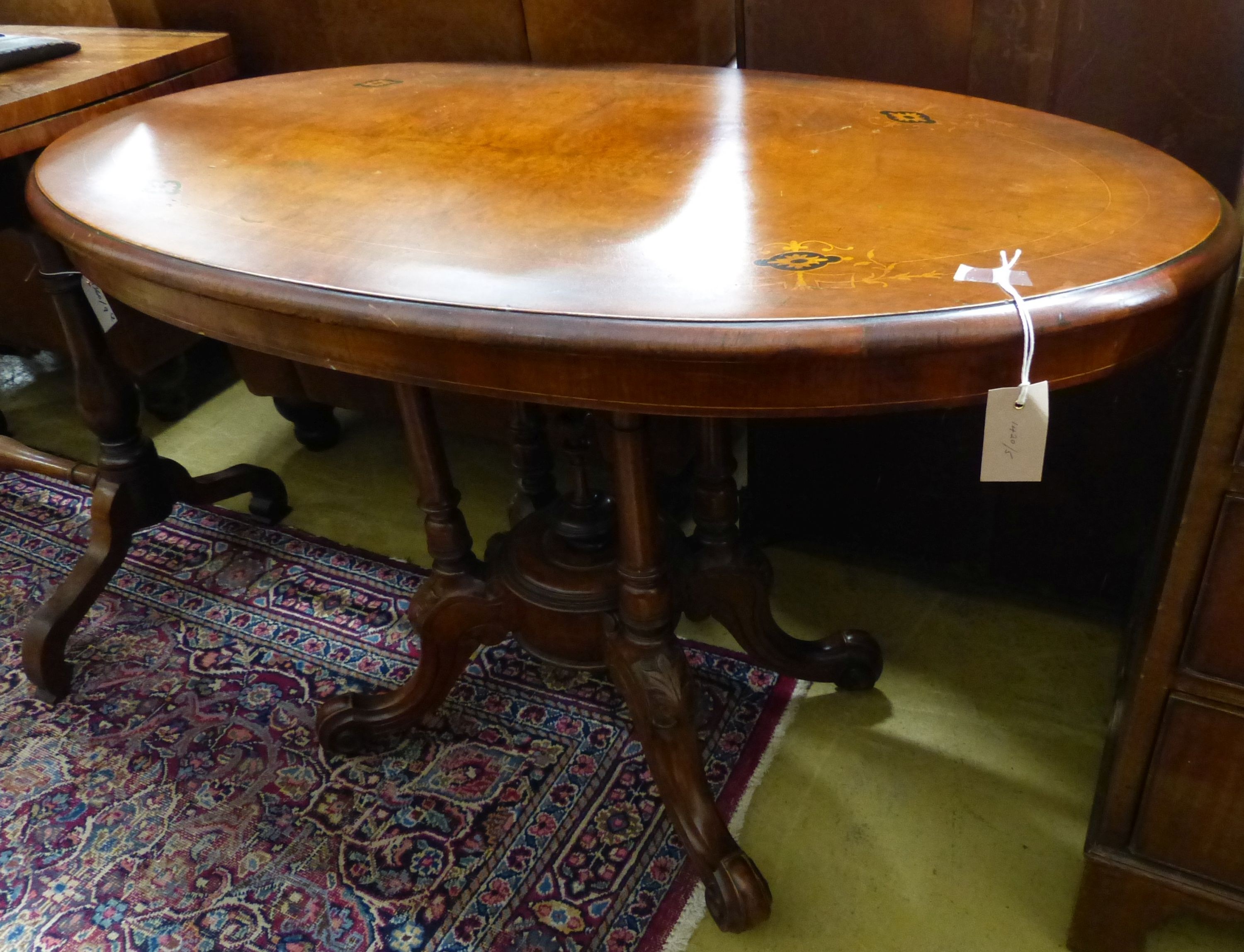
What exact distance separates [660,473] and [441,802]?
634 millimetres

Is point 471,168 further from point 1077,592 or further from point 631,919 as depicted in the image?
point 1077,592

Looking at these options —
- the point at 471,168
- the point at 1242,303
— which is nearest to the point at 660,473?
the point at 471,168

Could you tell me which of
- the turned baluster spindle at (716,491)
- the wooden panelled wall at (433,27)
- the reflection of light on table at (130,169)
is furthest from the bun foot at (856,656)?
the reflection of light on table at (130,169)

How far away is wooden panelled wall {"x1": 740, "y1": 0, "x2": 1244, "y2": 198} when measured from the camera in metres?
0.99

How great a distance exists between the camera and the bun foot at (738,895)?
1013 mm

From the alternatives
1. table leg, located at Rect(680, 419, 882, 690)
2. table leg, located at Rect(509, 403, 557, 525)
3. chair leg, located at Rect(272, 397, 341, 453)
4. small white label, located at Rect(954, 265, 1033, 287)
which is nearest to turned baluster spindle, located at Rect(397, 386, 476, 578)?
table leg, located at Rect(509, 403, 557, 525)

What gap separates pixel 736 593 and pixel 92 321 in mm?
983

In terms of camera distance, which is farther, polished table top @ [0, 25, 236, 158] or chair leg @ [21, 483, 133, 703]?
chair leg @ [21, 483, 133, 703]

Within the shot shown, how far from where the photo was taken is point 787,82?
112 centimetres

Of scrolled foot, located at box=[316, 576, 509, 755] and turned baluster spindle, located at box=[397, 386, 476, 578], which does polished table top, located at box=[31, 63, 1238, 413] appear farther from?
scrolled foot, located at box=[316, 576, 509, 755]

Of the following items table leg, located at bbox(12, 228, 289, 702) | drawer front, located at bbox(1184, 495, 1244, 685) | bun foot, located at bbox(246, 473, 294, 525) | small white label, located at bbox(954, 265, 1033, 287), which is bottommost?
bun foot, located at bbox(246, 473, 294, 525)

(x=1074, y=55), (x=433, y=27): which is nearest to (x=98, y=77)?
(x=433, y=27)

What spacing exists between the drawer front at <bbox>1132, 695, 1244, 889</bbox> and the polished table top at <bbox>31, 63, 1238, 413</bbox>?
37 cm

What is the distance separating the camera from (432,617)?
1181mm
